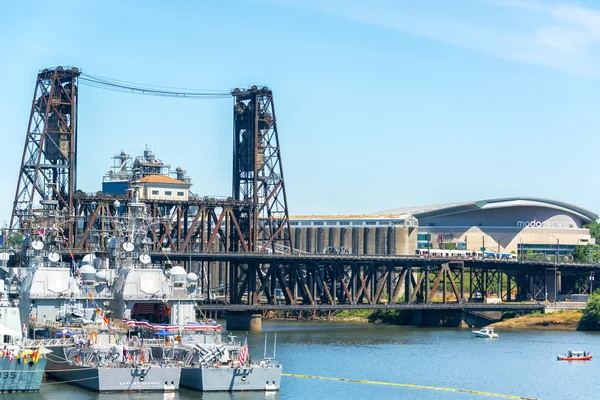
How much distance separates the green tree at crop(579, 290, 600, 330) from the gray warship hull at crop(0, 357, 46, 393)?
90.9 m

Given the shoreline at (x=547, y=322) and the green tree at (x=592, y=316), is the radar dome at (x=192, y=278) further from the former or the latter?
the green tree at (x=592, y=316)

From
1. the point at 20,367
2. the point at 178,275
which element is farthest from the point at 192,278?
the point at 20,367

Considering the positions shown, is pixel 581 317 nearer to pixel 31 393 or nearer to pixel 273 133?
pixel 273 133

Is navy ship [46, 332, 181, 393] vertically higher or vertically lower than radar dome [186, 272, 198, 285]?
lower

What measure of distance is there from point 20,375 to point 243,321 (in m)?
70.5

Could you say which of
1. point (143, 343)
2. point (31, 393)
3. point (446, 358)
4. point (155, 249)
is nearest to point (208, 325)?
point (143, 343)

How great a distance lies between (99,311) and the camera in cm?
9844

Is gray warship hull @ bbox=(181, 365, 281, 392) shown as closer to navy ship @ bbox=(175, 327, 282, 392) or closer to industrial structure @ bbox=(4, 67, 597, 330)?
navy ship @ bbox=(175, 327, 282, 392)

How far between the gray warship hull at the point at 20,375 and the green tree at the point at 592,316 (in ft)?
298

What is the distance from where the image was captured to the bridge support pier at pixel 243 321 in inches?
6004

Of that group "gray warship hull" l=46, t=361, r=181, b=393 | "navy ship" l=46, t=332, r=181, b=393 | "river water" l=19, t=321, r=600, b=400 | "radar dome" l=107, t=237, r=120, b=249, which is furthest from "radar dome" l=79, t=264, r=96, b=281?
"gray warship hull" l=46, t=361, r=181, b=393

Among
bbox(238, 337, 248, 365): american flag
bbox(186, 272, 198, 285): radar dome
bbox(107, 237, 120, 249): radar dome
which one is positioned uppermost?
bbox(107, 237, 120, 249): radar dome

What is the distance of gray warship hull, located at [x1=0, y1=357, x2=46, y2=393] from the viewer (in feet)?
278

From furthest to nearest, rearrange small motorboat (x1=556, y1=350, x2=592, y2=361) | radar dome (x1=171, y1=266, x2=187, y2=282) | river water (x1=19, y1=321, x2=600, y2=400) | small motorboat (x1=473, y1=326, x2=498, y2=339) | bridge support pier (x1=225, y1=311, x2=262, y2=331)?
bridge support pier (x1=225, y1=311, x2=262, y2=331)
small motorboat (x1=473, y1=326, x2=498, y2=339)
small motorboat (x1=556, y1=350, x2=592, y2=361)
radar dome (x1=171, y1=266, x2=187, y2=282)
river water (x1=19, y1=321, x2=600, y2=400)
